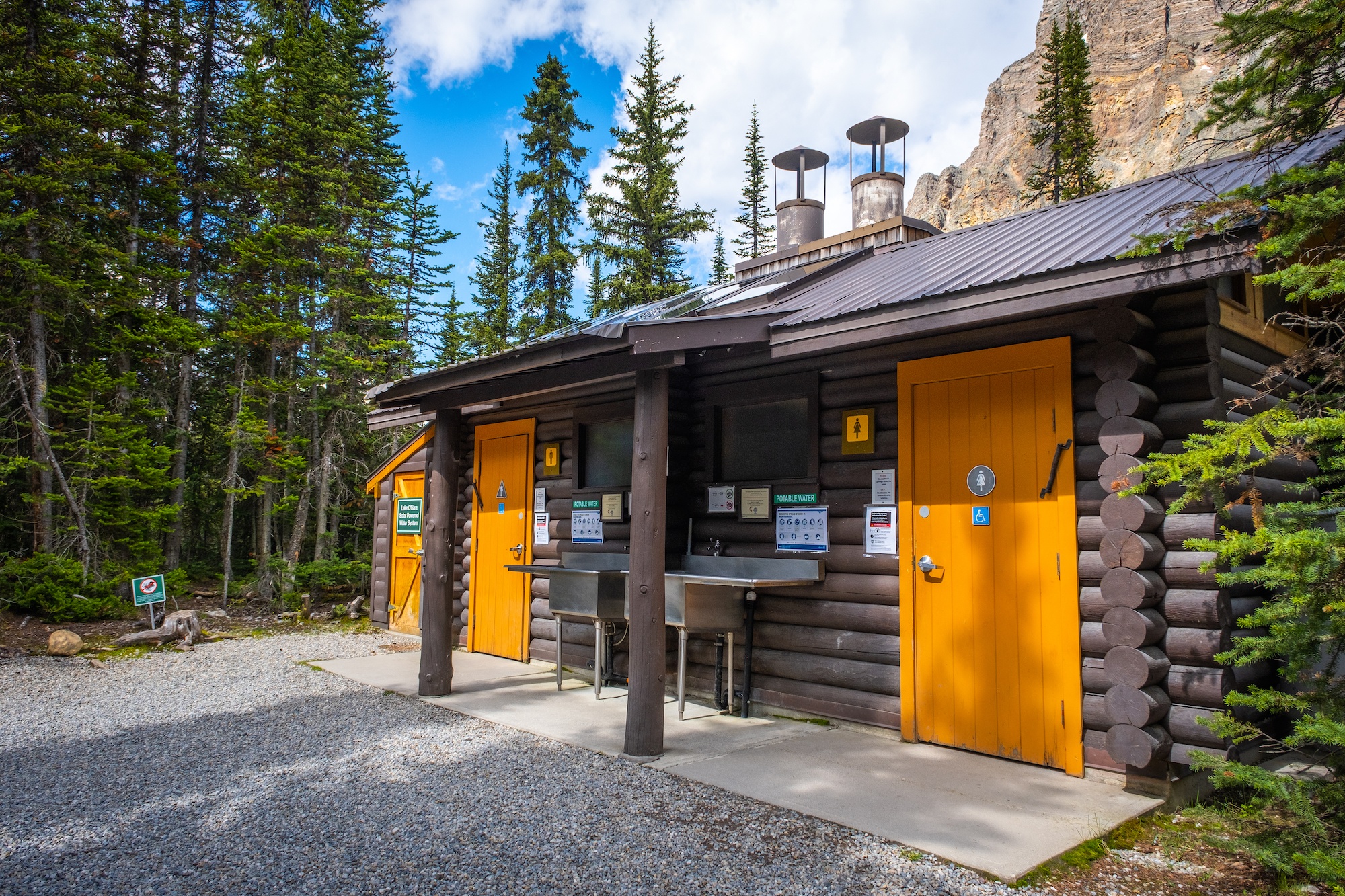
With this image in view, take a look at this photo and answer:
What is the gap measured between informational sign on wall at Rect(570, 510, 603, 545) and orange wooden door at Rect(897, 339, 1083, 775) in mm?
3174

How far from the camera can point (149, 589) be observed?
29.3 ft

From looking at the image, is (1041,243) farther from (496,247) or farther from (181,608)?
(496,247)

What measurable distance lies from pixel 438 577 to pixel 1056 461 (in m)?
4.69

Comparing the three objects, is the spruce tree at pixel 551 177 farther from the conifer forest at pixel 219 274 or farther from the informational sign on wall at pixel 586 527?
the informational sign on wall at pixel 586 527

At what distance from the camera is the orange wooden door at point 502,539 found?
7980 mm

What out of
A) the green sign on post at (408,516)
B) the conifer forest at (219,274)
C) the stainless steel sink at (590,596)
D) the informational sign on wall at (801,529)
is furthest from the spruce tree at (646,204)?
the informational sign on wall at (801,529)

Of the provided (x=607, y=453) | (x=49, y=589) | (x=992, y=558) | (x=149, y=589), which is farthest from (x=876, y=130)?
(x=49, y=589)

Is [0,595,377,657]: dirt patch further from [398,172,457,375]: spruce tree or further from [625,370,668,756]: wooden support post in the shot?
[398,172,457,375]: spruce tree

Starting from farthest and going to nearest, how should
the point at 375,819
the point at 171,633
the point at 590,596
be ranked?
the point at 171,633 < the point at 590,596 < the point at 375,819

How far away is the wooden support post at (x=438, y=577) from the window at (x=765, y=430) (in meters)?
2.23

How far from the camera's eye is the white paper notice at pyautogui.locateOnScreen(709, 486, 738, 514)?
6.03 meters

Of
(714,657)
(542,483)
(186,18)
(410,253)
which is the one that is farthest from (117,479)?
(410,253)

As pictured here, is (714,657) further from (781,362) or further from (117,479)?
(117,479)

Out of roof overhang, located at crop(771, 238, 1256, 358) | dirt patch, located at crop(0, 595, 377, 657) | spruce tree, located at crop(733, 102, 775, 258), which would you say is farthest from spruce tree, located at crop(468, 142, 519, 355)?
roof overhang, located at crop(771, 238, 1256, 358)
